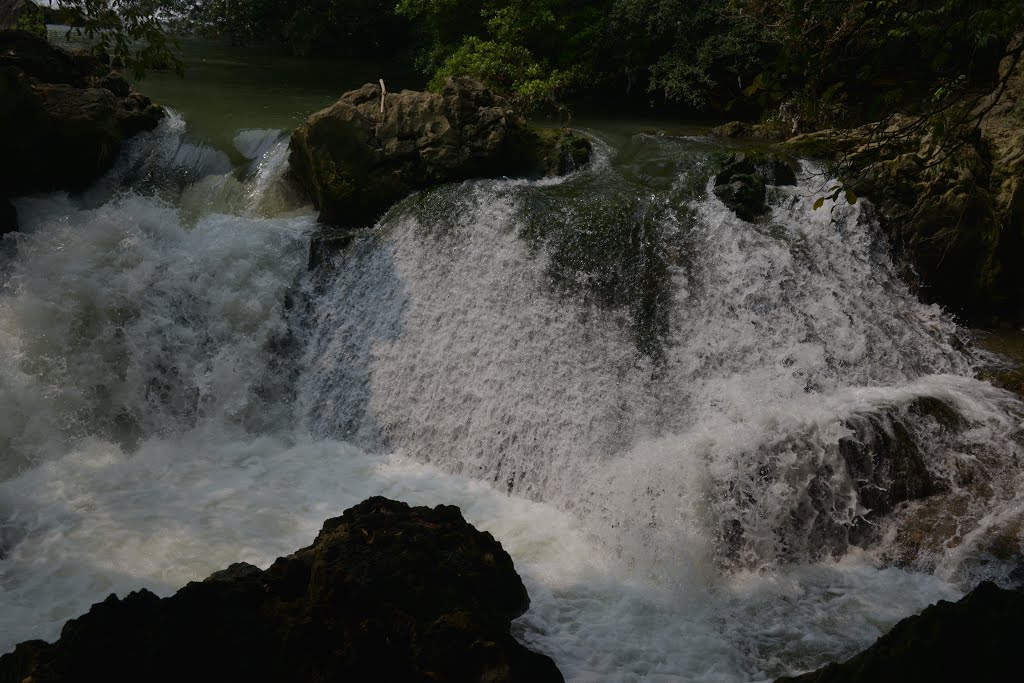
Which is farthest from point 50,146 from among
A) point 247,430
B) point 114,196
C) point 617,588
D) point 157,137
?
point 617,588

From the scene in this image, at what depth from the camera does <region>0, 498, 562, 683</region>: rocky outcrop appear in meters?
3.50

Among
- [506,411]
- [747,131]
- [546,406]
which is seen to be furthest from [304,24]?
[546,406]

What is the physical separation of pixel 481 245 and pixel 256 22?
38.2 feet

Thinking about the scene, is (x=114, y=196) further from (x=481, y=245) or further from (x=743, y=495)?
(x=743, y=495)

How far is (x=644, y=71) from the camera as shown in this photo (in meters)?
13.4

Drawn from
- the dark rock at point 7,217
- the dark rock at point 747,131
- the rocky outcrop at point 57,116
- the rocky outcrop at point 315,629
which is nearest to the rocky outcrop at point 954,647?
the rocky outcrop at point 315,629

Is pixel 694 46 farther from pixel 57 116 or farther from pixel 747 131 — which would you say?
pixel 57 116

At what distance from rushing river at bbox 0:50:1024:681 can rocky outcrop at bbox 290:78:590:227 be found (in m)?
0.37

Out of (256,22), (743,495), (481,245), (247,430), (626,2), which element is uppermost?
(626,2)

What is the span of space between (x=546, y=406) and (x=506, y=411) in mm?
386

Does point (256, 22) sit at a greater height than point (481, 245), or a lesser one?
greater

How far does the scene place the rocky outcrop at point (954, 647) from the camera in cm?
301

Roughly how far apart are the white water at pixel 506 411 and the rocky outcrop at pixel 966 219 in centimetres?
44

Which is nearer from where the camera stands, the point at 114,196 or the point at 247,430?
the point at 247,430
